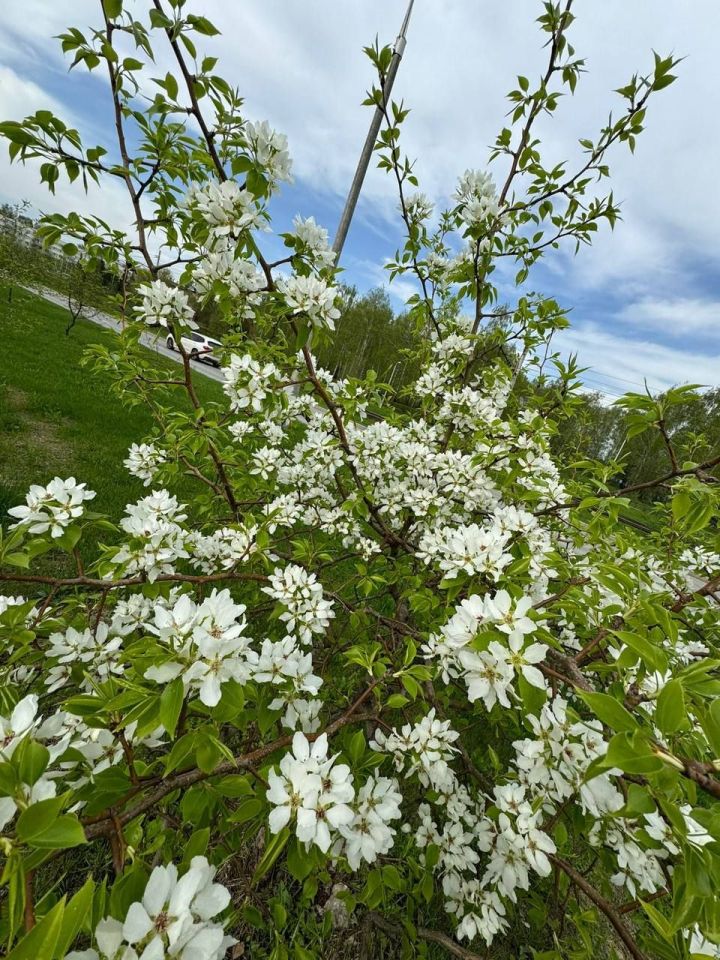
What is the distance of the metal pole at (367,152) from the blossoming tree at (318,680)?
192cm

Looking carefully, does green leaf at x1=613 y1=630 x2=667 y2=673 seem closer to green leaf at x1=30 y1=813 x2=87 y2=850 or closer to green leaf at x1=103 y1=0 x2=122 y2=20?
green leaf at x1=30 y1=813 x2=87 y2=850

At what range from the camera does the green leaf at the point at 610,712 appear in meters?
0.69

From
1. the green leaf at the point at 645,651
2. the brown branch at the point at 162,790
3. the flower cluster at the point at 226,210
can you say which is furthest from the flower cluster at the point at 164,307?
the green leaf at the point at 645,651

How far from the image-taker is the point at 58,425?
7324 mm

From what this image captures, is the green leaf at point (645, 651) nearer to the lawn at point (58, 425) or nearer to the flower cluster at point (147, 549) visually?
the flower cluster at point (147, 549)

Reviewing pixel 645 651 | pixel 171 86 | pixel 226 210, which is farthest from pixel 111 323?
pixel 645 651

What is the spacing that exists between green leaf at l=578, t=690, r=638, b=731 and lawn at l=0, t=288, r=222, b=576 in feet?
11.2

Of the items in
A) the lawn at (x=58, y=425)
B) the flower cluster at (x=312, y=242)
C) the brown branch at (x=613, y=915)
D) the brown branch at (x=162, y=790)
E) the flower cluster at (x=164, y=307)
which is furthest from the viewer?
the lawn at (x=58, y=425)

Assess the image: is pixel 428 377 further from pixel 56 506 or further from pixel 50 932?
pixel 50 932

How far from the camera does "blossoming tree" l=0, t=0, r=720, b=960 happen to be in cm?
76

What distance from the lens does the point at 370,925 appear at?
6.37 feet

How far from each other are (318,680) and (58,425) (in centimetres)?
814

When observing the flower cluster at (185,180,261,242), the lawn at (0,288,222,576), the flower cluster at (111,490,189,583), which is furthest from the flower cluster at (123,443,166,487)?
the flower cluster at (185,180,261,242)

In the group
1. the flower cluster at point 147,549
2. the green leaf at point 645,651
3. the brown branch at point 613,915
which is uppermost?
the green leaf at point 645,651
